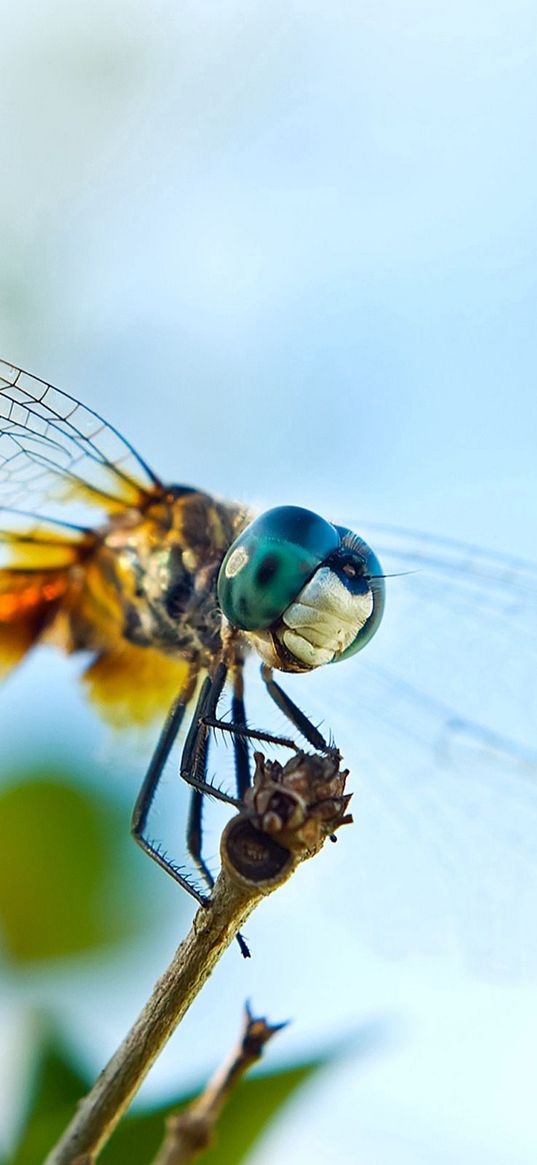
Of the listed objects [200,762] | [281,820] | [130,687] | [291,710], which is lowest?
[281,820]

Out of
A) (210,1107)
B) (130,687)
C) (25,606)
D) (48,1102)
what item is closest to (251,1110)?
(48,1102)

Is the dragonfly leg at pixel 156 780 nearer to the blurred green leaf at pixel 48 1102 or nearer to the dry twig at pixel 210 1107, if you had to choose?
the blurred green leaf at pixel 48 1102

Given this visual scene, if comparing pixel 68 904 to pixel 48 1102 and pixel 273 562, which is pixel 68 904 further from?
pixel 273 562

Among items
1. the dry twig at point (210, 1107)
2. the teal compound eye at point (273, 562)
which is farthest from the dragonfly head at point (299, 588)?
the dry twig at point (210, 1107)

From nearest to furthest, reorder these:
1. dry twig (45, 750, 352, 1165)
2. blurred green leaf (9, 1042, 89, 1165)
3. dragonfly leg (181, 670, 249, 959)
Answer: dry twig (45, 750, 352, 1165), blurred green leaf (9, 1042, 89, 1165), dragonfly leg (181, 670, 249, 959)

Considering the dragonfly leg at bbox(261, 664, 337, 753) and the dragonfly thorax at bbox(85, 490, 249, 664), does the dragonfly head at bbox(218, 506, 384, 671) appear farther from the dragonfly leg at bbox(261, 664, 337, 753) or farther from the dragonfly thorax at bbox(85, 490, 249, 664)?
the dragonfly thorax at bbox(85, 490, 249, 664)

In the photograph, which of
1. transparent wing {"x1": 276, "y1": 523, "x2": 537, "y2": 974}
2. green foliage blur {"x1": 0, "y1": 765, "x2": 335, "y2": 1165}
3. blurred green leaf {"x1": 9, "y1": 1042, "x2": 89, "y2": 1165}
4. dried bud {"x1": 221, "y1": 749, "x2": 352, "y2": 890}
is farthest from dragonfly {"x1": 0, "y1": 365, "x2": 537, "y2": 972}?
dried bud {"x1": 221, "y1": 749, "x2": 352, "y2": 890}

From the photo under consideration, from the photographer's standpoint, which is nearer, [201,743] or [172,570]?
[201,743]

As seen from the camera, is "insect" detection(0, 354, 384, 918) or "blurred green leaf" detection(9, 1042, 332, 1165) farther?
"insect" detection(0, 354, 384, 918)
